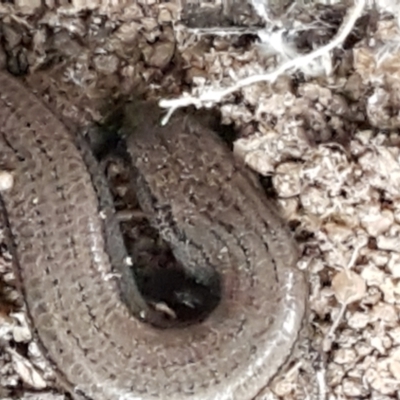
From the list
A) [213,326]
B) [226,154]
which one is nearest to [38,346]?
[213,326]

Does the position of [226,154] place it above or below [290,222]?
above

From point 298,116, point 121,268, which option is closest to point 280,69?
point 298,116

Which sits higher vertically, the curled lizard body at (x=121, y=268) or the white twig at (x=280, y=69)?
the white twig at (x=280, y=69)

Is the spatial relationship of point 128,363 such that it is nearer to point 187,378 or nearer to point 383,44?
point 187,378

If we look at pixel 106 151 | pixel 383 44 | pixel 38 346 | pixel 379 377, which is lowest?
pixel 379 377

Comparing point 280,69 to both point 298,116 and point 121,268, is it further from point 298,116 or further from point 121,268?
point 121,268
